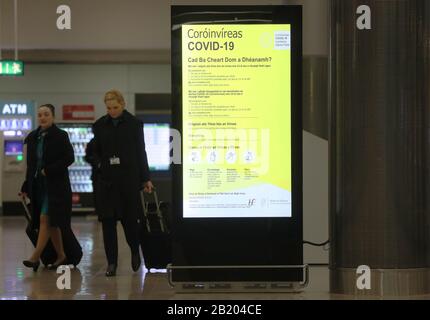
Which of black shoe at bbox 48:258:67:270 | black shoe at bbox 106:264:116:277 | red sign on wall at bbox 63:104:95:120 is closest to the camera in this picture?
black shoe at bbox 106:264:116:277

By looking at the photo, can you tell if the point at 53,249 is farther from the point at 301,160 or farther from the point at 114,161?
the point at 301,160

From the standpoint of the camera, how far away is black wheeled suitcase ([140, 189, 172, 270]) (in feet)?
25.7

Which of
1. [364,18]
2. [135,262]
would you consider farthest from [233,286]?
[364,18]

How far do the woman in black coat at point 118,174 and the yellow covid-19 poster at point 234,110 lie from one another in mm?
1482

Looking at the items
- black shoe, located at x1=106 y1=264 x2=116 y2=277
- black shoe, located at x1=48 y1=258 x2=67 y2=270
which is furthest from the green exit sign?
black shoe, located at x1=106 y1=264 x2=116 y2=277

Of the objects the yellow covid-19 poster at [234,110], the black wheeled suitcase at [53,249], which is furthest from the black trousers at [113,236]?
the yellow covid-19 poster at [234,110]

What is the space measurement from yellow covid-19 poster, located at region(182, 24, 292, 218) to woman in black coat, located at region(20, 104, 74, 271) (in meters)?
2.16

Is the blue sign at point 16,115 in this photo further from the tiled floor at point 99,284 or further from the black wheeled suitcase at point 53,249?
the black wheeled suitcase at point 53,249

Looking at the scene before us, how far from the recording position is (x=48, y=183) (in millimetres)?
7883

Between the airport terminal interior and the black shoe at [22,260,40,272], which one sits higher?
the airport terminal interior

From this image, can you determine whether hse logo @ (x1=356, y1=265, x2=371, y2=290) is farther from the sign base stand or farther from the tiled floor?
the sign base stand

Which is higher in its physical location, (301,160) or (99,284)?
(301,160)

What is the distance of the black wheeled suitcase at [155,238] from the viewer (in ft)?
25.7

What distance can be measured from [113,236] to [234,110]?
2183mm
